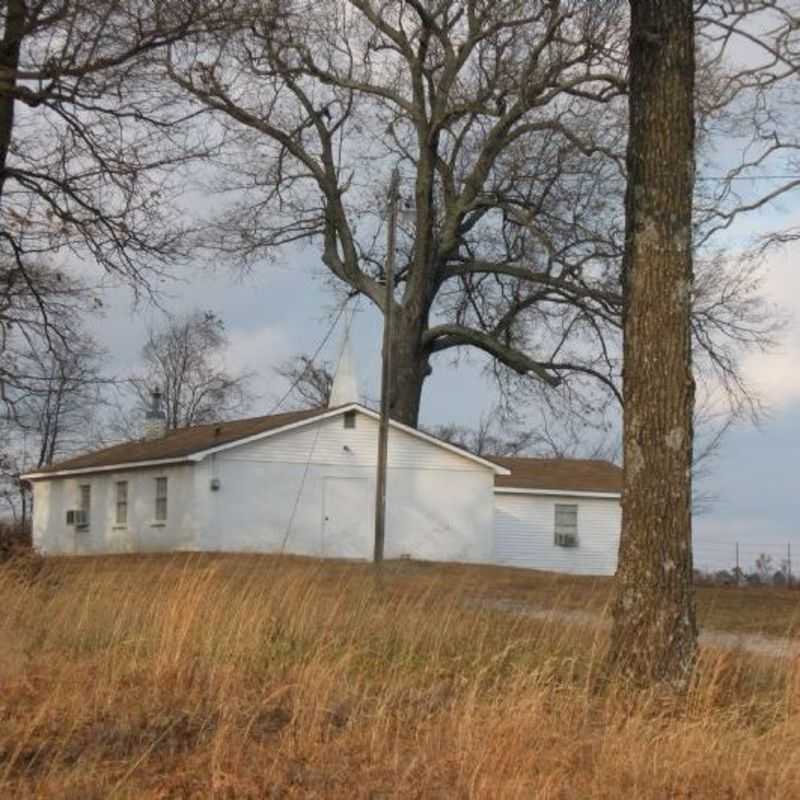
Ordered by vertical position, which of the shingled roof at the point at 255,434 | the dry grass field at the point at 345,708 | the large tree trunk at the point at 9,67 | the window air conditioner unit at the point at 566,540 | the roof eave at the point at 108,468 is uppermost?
the large tree trunk at the point at 9,67

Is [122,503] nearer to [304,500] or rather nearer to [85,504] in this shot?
[85,504]

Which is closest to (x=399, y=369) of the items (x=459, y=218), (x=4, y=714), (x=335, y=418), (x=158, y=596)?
(x=335, y=418)

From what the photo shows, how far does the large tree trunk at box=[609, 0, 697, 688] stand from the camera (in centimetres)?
841

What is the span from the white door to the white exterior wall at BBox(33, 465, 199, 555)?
376cm

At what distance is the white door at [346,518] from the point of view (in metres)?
32.7

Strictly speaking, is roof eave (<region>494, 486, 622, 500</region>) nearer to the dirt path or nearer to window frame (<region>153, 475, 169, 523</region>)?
window frame (<region>153, 475, 169, 523</region>)

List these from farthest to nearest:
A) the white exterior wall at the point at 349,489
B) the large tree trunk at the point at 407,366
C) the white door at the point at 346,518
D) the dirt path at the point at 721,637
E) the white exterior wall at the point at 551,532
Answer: the white exterior wall at the point at 551,532 → the white door at the point at 346,518 → the large tree trunk at the point at 407,366 → the white exterior wall at the point at 349,489 → the dirt path at the point at 721,637

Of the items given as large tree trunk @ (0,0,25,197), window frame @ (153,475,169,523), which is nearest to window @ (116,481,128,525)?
window frame @ (153,475,169,523)

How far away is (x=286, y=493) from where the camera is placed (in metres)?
32.2

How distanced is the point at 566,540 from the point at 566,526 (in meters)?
0.48

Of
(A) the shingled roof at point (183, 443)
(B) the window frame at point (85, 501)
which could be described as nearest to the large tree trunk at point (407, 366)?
(A) the shingled roof at point (183, 443)

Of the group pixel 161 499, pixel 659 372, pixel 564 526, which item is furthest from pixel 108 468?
pixel 659 372

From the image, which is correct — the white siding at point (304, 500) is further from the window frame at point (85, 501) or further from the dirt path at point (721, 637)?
the dirt path at point (721, 637)

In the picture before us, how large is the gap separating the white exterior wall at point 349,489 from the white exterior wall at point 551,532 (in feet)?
14.3
